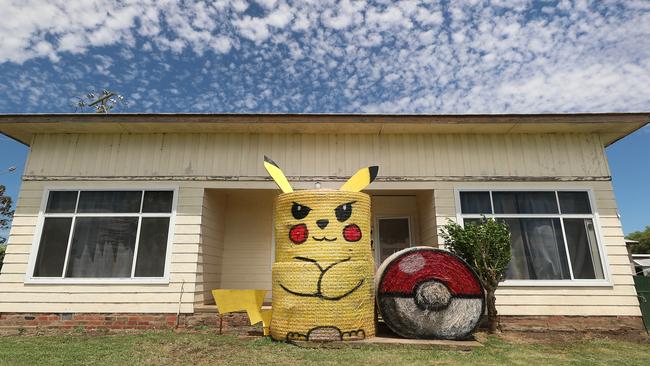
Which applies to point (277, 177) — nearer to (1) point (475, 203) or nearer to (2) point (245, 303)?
(2) point (245, 303)

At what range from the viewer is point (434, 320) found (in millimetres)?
5238

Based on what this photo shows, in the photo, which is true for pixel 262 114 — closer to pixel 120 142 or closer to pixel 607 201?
pixel 120 142

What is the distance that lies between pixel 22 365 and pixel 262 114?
16.1ft

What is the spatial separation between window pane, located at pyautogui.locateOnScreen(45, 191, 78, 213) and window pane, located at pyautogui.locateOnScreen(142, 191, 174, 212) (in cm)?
135

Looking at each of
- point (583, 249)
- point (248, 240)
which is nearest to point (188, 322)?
point (248, 240)

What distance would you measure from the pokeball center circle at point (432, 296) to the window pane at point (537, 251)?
7.54ft

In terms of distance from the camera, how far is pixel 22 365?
168 inches

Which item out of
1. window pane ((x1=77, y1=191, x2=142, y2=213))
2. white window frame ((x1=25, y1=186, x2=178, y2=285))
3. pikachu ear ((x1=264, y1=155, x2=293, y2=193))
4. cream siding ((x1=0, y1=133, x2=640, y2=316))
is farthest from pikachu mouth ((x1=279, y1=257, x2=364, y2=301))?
window pane ((x1=77, y1=191, x2=142, y2=213))

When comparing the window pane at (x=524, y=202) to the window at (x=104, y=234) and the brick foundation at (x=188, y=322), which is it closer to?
the brick foundation at (x=188, y=322)

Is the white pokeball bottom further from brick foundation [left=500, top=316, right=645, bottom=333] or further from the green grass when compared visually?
brick foundation [left=500, top=316, right=645, bottom=333]

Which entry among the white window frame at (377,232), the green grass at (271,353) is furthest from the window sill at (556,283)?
the white window frame at (377,232)

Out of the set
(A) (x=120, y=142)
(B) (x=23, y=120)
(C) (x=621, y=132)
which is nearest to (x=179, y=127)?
(A) (x=120, y=142)

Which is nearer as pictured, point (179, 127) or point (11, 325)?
point (11, 325)

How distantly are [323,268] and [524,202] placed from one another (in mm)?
4485
